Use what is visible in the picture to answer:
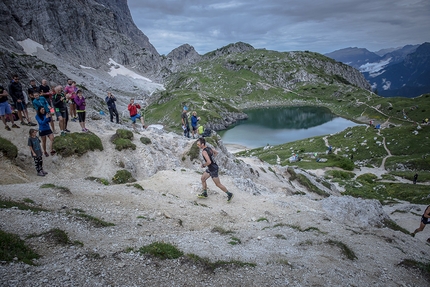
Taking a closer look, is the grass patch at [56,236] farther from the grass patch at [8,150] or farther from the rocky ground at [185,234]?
the grass patch at [8,150]

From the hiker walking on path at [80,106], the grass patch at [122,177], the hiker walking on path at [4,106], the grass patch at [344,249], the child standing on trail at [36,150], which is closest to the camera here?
the grass patch at [344,249]

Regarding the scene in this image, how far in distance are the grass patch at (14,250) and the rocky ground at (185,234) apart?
32 cm

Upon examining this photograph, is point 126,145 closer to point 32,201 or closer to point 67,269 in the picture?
point 32,201

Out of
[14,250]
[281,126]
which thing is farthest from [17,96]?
[281,126]

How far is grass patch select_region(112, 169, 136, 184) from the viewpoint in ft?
78.1

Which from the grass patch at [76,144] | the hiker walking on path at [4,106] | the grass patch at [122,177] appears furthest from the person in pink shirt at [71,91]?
the grass patch at [122,177]

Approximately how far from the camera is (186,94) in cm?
17050

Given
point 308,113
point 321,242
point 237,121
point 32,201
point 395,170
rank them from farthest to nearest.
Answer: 1. point 308,113
2. point 237,121
3. point 395,170
4. point 321,242
5. point 32,201

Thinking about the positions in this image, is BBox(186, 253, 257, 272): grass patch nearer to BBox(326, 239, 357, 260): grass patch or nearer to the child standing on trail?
BBox(326, 239, 357, 260): grass patch

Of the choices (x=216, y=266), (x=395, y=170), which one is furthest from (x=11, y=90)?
(x=395, y=170)

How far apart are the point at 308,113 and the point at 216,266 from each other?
190150 mm

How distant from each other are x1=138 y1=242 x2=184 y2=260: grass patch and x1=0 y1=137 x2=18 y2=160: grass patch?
16297 millimetres

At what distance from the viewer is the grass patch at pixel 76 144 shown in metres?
23.9

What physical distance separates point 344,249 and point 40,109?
23544mm
